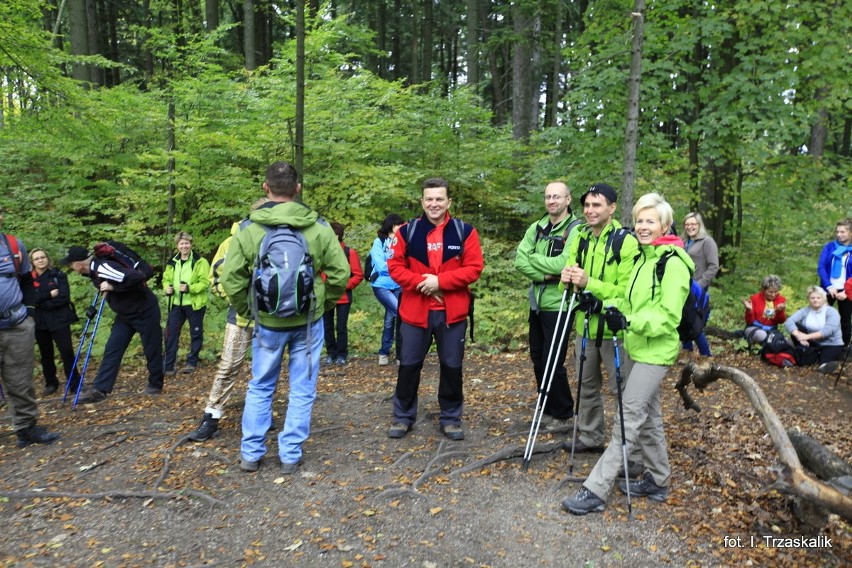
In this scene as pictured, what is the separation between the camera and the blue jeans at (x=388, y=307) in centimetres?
754

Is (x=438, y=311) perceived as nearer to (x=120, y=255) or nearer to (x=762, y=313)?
(x=120, y=255)

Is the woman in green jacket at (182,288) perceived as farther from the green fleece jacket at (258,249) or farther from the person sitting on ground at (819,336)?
the person sitting on ground at (819,336)

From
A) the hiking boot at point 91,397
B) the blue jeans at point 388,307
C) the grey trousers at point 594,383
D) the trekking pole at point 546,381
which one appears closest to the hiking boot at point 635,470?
the grey trousers at point 594,383

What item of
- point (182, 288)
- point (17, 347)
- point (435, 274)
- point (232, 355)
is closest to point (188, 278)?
point (182, 288)

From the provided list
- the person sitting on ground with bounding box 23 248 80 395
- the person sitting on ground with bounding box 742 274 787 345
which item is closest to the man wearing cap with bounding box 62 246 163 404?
the person sitting on ground with bounding box 23 248 80 395

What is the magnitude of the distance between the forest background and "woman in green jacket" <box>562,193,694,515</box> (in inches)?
188

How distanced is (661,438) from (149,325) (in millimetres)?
5328

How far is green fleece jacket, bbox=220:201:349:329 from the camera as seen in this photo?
4035 millimetres

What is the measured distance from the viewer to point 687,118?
12594 millimetres

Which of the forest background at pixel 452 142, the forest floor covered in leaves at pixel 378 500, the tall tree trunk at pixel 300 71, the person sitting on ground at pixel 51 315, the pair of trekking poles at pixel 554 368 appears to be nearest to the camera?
the forest floor covered in leaves at pixel 378 500

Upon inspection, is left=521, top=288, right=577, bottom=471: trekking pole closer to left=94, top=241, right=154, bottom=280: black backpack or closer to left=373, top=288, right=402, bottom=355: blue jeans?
left=373, top=288, right=402, bottom=355: blue jeans

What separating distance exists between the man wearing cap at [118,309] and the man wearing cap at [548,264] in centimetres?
414

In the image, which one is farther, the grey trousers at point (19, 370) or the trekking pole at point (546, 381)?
the grey trousers at point (19, 370)

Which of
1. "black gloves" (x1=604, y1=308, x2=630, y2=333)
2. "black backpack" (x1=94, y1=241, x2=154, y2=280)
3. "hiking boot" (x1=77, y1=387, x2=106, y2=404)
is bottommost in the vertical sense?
"hiking boot" (x1=77, y1=387, x2=106, y2=404)
